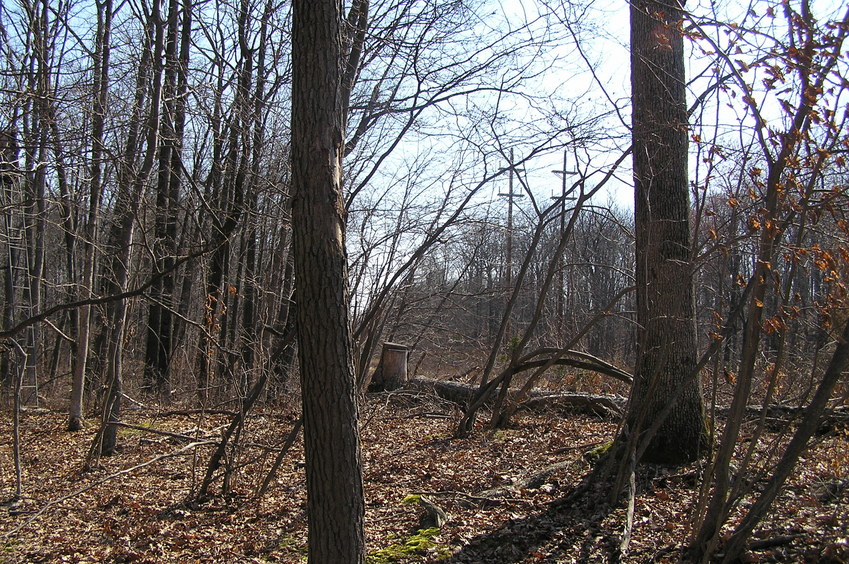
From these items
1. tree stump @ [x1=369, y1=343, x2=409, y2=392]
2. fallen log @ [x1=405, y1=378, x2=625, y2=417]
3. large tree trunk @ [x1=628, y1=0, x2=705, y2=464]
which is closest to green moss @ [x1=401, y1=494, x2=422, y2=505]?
large tree trunk @ [x1=628, y1=0, x2=705, y2=464]

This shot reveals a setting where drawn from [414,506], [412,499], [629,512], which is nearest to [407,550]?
[414,506]

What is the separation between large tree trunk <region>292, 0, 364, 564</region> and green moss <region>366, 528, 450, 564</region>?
3.82 ft

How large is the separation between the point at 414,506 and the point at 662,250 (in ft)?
10.6

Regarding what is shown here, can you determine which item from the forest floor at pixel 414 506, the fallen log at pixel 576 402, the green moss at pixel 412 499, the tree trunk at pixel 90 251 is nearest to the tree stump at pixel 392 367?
the fallen log at pixel 576 402

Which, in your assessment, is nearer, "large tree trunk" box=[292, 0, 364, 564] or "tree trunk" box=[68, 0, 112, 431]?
"large tree trunk" box=[292, 0, 364, 564]

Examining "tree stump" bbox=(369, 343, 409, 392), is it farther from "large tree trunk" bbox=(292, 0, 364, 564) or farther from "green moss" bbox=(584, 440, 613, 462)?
"large tree trunk" bbox=(292, 0, 364, 564)

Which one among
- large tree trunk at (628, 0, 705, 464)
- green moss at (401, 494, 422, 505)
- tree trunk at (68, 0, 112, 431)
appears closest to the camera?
large tree trunk at (628, 0, 705, 464)

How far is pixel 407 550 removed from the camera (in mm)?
4793

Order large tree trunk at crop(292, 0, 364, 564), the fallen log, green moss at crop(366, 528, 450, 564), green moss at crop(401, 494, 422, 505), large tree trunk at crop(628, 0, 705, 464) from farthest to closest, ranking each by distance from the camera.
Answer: the fallen log, green moss at crop(401, 494, 422, 505), large tree trunk at crop(628, 0, 705, 464), green moss at crop(366, 528, 450, 564), large tree trunk at crop(292, 0, 364, 564)

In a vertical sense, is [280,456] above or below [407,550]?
above

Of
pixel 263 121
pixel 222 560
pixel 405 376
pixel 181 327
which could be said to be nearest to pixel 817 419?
pixel 222 560

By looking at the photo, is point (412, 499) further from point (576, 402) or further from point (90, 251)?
point (90, 251)

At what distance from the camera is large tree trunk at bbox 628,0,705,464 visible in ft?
17.7

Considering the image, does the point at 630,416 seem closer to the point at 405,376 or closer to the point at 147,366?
the point at 405,376
